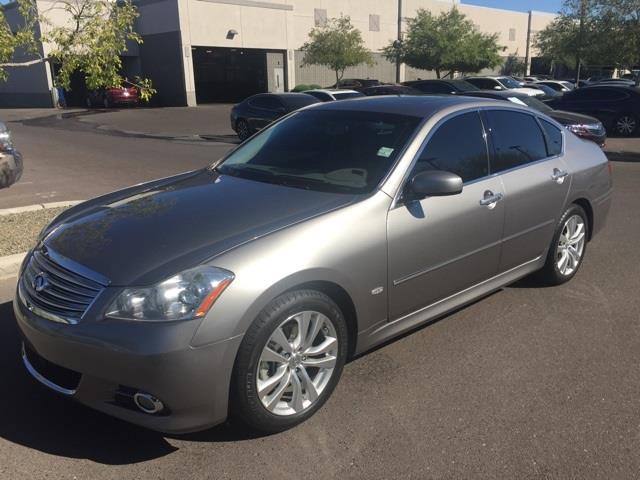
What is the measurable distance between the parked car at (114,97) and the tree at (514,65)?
36.4 metres

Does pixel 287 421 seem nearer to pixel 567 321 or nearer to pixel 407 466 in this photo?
pixel 407 466

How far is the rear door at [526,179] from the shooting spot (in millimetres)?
4312

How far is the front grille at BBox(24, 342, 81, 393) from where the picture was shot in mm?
2871

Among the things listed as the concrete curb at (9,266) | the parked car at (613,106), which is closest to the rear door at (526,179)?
the concrete curb at (9,266)

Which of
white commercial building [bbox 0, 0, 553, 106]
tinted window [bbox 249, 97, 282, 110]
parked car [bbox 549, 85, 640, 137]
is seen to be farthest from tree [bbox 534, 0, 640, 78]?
white commercial building [bbox 0, 0, 553, 106]

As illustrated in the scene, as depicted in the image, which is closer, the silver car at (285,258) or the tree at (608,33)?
the silver car at (285,258)

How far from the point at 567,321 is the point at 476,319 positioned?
67 centimetres

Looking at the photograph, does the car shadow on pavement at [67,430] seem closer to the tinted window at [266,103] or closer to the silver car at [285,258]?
the silver car at [285,258]

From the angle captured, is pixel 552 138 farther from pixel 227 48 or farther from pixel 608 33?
pixel 227 48

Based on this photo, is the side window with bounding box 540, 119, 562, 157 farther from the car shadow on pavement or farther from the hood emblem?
the hood emblem

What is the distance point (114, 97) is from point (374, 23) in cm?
2063

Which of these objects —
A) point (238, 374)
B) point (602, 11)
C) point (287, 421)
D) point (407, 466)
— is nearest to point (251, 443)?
point (287, 421)

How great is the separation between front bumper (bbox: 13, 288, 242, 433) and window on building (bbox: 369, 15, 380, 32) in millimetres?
44826

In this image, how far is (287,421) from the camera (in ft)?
10.1
